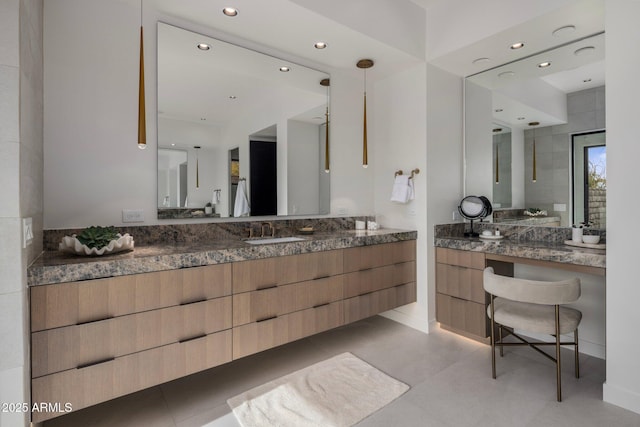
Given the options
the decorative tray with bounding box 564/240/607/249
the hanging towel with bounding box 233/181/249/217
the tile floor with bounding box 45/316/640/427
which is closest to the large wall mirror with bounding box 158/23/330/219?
the hanging towel with bounding box 233/181/249/217

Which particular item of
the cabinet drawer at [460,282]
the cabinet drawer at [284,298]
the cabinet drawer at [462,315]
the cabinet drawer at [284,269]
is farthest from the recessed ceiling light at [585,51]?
the cabinet drawer at [284,298]

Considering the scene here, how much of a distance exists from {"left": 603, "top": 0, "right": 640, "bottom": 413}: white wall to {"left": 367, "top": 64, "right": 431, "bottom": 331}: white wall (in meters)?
1.32

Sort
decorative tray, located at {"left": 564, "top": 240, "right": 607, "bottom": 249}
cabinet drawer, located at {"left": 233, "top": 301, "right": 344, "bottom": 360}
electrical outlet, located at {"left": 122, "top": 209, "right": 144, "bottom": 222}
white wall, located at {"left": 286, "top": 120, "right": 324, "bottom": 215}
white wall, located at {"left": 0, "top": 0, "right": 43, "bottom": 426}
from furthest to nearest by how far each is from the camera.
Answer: white wall, located at {"left": 286, "top": 120, "right": 324, "bottom": 215}, decorative tray, located at {"left": 564, "top": 240, "right": 607, "bottom": 249}, electrical outlet, located at {"left": 122, "top": 209, "right": 144, "bottom": 222}, cabinet drawer, located at {"left": 233, "top": 301, "right": 344, "bottom": 360}, white wall, located at {"left": 0, "top": 0, "right": 43, "bottom": 426}

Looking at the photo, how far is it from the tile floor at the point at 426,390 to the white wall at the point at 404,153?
459mm

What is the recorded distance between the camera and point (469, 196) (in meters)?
3.12

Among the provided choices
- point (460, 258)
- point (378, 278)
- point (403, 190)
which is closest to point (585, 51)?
point (403, 190)

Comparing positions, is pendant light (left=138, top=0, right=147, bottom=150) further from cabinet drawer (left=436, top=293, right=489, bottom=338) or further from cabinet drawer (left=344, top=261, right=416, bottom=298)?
cabinet drawer (left=436, top=293, right=489, bottom=338)

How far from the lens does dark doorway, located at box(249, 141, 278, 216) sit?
108 inches

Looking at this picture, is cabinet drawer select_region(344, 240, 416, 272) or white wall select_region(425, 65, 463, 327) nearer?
cabinet drawer select_region(344, 240, 416, 272)

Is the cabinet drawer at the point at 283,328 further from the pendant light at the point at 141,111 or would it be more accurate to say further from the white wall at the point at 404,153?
the pendant light at the point at 141,111

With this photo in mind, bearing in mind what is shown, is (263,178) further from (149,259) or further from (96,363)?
(96,363)

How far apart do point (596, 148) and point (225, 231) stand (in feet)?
9.56

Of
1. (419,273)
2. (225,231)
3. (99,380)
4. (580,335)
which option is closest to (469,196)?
(419,273)

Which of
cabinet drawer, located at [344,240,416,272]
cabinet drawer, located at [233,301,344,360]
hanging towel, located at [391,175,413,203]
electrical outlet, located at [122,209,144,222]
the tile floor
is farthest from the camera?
hanging towel, located at [391,175,413,203]
